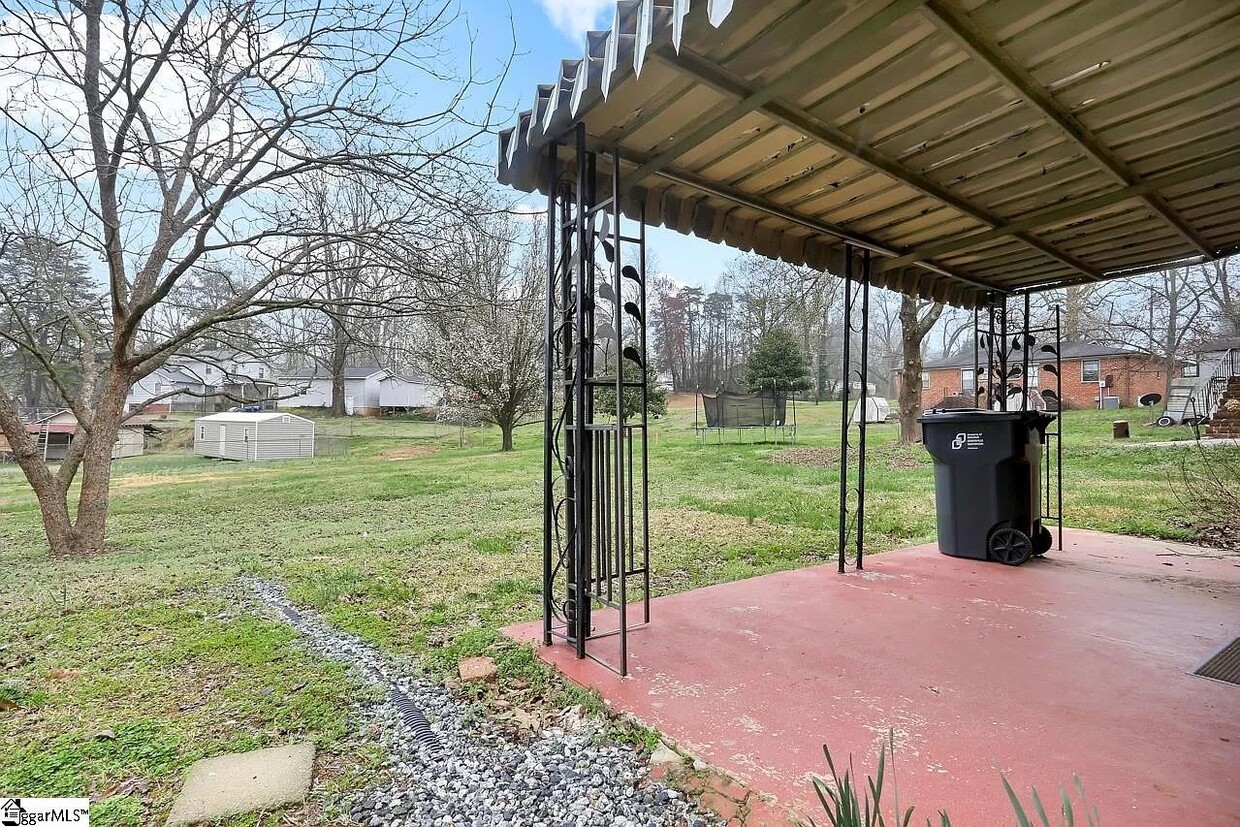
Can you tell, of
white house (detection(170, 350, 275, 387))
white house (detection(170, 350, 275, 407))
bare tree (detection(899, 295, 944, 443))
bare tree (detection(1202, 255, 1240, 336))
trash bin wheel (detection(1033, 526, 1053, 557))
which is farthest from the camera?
bare tree (detection(1202, 255, 1240, 336))

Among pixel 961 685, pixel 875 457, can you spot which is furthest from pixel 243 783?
pixel 875 457

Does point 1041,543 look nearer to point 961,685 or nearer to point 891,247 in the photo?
point 891,247

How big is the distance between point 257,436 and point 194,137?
516 inches

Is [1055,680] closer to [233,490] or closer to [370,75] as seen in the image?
[370,75]

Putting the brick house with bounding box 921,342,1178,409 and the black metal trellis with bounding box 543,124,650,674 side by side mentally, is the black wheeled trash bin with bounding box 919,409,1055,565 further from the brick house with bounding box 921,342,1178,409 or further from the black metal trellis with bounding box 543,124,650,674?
the brick house with bounding box 921,342,1178,409

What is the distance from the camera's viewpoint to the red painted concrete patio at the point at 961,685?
1.56 metres

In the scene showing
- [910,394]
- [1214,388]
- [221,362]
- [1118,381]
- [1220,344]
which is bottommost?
[910,394]

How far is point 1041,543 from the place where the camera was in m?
4.05

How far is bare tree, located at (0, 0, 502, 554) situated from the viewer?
14.0ft

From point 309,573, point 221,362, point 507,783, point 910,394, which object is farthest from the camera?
point 910,394

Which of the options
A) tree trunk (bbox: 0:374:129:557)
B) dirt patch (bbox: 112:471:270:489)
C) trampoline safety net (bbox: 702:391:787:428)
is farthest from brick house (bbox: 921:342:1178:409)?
tree trunk (bbox: 0:374:129:557)

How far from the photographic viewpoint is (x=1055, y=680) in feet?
7.05

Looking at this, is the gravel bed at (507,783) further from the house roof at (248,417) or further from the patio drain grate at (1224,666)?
the house roof at (248,417)

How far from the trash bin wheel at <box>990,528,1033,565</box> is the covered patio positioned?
0.15 meters
